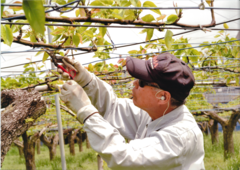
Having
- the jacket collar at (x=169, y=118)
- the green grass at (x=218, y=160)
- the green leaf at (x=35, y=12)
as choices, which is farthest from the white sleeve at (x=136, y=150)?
the green grass at (x=218, y=160)

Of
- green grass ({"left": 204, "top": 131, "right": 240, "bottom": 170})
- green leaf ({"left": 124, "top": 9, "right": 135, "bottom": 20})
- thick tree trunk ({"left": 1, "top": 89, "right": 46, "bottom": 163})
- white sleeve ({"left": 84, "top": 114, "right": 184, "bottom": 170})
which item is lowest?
green grass ({"left": 204, "top": 131, "right": 240, "bottom": 170})

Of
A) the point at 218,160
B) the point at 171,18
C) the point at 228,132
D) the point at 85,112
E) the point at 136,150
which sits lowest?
the point at 218,160

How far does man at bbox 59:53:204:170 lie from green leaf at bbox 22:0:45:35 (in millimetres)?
480

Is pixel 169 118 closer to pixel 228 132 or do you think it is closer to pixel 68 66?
pixel 68 66

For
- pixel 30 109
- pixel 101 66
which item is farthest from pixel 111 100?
pixel 101 66

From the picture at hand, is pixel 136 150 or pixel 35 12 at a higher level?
pixel 35 12

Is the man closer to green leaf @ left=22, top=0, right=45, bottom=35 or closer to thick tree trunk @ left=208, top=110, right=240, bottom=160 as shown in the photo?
green leaf @ left=22, top=0, right=45, bottom=35

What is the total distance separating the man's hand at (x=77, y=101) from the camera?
3.11 feet

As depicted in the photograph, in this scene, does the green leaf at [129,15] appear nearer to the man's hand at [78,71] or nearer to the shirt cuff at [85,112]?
the man's hand at [78,71]

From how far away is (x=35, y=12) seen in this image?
51 cm

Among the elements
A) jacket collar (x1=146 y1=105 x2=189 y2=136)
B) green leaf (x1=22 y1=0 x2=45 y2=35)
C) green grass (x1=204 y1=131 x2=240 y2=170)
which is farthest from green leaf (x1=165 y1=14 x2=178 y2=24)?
green grass (x1=204 y1=131 x2=240 y2=170)

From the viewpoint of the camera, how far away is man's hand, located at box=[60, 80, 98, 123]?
946mm

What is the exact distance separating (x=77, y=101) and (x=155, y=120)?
0.36m

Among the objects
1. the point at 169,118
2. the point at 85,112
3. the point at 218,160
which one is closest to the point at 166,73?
the point at 169,118
